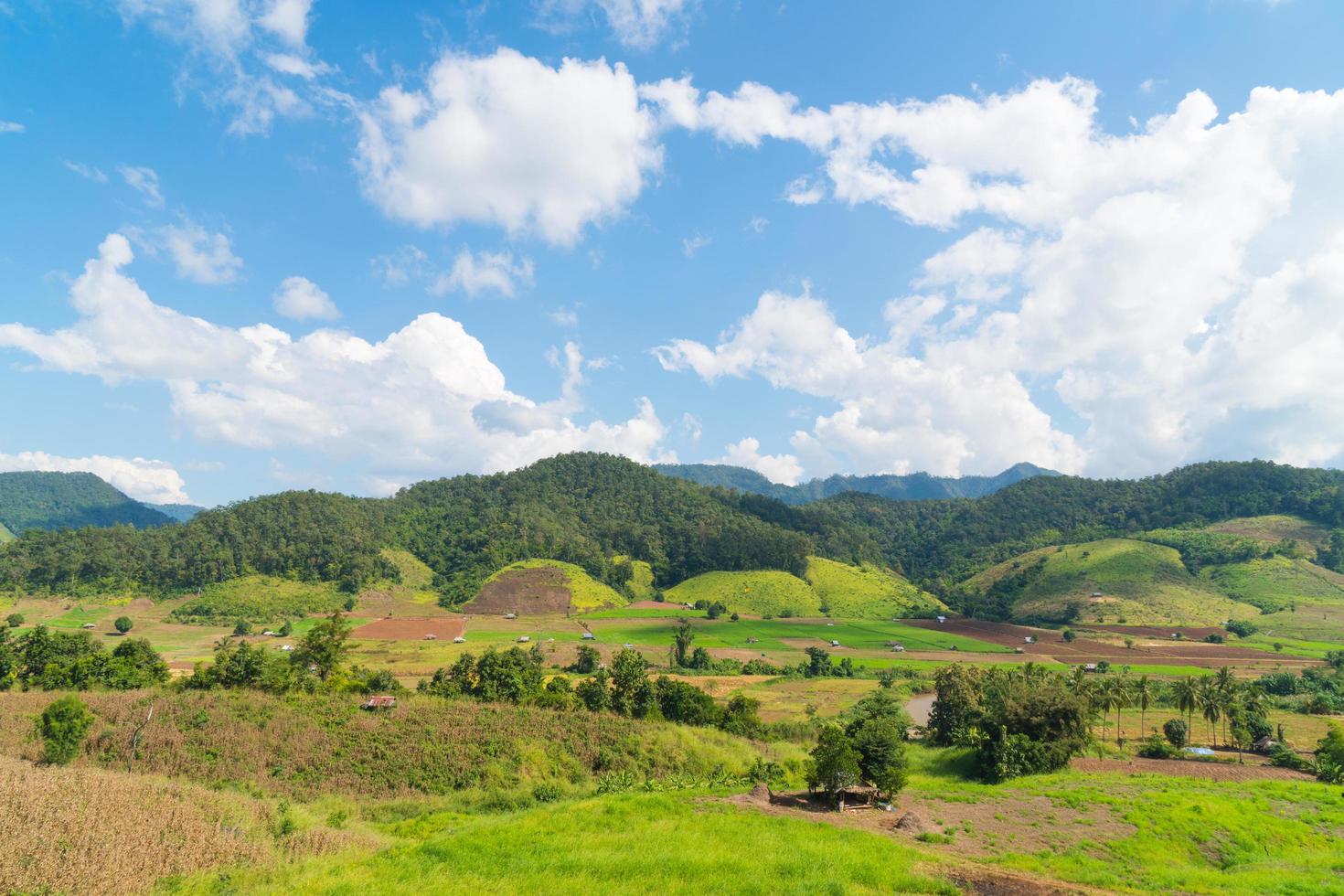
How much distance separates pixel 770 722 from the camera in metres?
68.6

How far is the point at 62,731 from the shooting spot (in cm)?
3991

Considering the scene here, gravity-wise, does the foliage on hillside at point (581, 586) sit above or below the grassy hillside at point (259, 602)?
above

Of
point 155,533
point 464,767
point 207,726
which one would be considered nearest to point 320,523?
point 155,533

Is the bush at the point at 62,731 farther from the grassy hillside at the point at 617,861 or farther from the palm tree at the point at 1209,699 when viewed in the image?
the palm tree at the point at 1209,699

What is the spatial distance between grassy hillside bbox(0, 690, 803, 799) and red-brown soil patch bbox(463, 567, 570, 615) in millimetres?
112711

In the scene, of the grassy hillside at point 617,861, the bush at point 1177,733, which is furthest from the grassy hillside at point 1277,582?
the grassy hillside at point 617,861

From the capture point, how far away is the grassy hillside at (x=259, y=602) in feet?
444

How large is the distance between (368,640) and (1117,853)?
123 metres

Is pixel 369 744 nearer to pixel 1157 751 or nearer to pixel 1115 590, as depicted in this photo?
pixel 1157 751

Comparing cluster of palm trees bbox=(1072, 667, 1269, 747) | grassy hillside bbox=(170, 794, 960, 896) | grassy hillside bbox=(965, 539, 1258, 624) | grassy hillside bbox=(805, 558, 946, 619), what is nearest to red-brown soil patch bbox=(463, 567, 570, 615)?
grassy hillside bbox=(805, 558, 946, 619)

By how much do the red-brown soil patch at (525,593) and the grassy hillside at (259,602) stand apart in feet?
114

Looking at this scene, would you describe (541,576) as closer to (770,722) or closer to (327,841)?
(770,722)

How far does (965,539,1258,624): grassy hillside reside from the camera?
147 metres

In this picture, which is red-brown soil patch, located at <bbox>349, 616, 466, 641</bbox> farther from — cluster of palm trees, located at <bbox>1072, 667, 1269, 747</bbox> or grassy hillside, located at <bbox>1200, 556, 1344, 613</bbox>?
grassy hillside, located at <bbox>1200, 556, 1344, 613</bbox>
